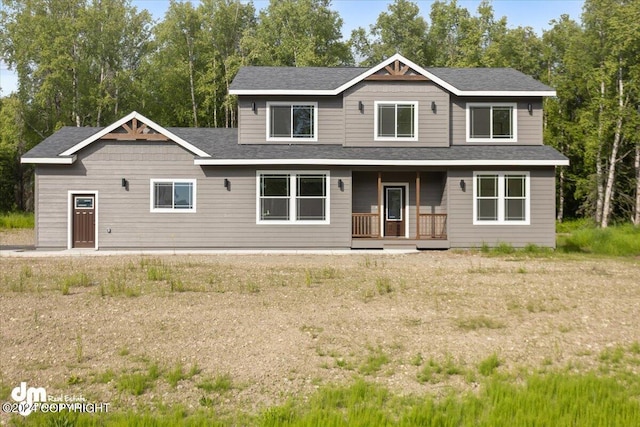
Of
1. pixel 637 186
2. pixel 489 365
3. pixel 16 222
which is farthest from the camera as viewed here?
pixel 637 186

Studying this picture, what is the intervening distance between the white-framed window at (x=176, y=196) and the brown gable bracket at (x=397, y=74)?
7.86 m

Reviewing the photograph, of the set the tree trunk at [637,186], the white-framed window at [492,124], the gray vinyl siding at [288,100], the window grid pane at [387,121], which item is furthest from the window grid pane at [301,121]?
the tree trunk at [637,186]

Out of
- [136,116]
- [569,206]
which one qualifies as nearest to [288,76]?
[136,116]

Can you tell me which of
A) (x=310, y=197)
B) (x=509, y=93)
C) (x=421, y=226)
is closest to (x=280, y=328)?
(x=310, y=197)

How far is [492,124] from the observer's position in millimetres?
20578

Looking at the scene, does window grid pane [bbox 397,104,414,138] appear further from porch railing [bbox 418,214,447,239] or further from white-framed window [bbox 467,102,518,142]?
porch railing [bbox 418,214,447,239]

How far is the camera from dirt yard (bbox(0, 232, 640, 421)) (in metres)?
6.06

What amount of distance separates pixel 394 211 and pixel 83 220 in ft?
38.1

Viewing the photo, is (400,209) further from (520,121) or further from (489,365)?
(489,365)

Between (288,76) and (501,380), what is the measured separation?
59.0 ft

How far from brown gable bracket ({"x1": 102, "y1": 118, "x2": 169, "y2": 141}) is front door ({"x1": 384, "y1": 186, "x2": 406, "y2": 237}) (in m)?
9.14

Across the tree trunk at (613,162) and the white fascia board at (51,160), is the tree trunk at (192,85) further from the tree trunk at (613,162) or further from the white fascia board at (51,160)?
the tree trunk at (613,162)

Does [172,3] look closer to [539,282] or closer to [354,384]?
[539,282]

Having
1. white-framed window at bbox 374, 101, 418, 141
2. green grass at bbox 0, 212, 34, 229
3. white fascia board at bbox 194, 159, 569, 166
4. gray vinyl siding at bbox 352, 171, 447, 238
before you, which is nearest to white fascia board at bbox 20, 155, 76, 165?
white fascia board at bbox 194, 159, 569, 166
